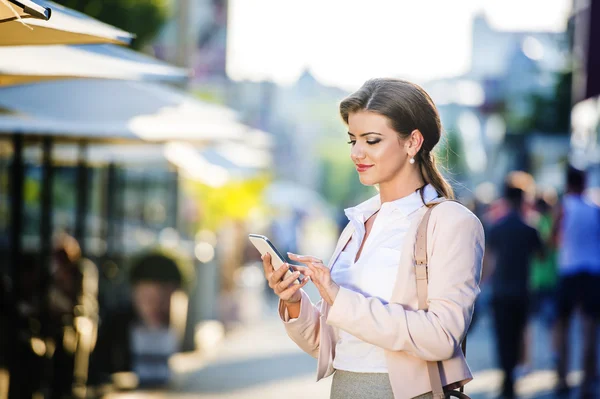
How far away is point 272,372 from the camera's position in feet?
45.2

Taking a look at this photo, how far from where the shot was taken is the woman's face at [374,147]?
13.0 ft

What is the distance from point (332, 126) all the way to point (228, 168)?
134093 millimetres

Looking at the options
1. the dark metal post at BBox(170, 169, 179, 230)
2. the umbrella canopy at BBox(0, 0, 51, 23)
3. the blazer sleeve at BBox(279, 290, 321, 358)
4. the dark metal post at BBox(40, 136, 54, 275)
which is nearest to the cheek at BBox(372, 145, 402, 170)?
the blazer sleeve at BBox(279, 290, 321, 358)

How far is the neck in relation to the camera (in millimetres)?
4062

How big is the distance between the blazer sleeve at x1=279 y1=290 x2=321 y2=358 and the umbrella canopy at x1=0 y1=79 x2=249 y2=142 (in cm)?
372

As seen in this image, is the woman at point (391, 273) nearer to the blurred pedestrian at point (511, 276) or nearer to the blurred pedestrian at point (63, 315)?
the blurred pedestrian at point (63, 315)

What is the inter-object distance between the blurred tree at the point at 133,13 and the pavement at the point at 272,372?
362cm

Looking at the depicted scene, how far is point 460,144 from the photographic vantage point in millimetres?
73875

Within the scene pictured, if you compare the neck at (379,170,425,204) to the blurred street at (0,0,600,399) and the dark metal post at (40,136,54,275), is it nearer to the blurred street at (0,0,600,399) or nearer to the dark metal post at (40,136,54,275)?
the blurred street at (0,0,600,399)

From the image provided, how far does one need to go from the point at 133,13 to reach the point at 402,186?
8.31 m

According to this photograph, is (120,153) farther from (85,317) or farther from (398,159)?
(398,159)

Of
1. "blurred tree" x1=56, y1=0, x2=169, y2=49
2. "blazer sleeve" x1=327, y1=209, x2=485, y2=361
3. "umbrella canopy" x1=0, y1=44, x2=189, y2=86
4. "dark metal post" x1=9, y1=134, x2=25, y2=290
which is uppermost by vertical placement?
"blurred tree" x1=56, y1=0, x2=169, y2=49

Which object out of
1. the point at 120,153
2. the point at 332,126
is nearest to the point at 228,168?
the point at 120,153

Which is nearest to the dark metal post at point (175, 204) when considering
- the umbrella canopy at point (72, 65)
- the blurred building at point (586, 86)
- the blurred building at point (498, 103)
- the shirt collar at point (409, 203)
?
the blurred building at point (586, 86)
